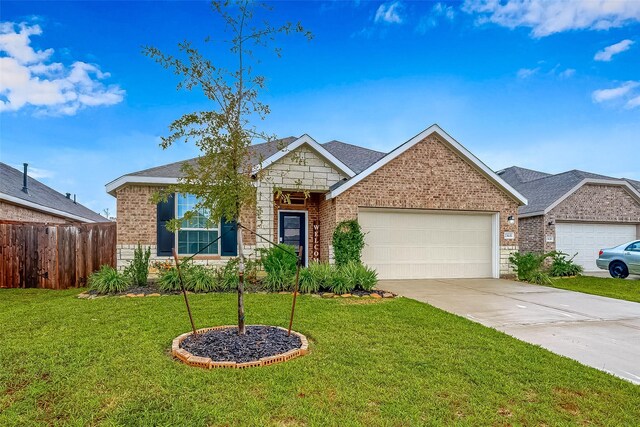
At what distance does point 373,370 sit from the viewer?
4.02 metres

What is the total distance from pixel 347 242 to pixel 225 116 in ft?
21.6

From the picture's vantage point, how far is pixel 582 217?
51.0ft

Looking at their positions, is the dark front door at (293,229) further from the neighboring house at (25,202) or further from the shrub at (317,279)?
the neighboring house at (25,202)

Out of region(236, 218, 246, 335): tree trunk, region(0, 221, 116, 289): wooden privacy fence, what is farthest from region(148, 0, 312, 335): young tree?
region(0, 221, 116, 289): wooden privacy fence

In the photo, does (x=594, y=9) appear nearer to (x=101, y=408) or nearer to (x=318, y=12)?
(x=318, y=12)

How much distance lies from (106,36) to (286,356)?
10.3m

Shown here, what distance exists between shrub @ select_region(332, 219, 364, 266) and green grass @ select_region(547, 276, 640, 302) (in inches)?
236

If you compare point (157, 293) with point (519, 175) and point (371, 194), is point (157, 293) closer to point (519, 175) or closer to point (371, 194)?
point (371, 194)

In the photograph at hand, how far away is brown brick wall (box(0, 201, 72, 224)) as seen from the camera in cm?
1280

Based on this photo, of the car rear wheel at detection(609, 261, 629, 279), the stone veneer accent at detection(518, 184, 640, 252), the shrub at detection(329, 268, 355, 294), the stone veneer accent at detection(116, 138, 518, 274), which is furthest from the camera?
the stone veneer accent at detection(518, 184, 640, 252)

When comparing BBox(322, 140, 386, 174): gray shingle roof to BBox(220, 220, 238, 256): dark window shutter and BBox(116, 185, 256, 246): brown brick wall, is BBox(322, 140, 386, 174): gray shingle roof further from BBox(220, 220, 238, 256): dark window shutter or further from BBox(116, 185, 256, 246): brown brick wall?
BBox(116, 185, 256, 246): brown brick wall

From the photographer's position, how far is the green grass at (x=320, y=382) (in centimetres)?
309

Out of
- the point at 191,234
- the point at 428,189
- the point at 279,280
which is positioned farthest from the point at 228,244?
the point at 428,189

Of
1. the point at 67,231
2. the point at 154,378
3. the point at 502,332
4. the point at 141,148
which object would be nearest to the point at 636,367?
the point at 502,332
